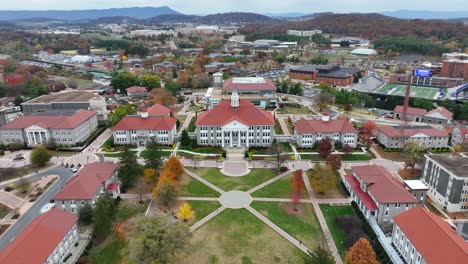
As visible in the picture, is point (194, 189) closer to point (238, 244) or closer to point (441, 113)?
point (238, 244)

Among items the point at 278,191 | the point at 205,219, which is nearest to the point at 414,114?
the point at 278,191

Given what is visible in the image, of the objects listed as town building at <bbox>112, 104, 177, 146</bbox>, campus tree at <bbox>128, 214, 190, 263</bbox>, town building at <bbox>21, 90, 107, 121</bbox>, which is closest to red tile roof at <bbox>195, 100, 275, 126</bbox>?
town building at <bbox>112, 104, 177, 146</bbox>

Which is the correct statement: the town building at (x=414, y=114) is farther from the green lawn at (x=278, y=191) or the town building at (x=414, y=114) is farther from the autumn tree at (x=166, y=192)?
the autumn tree at (x=166, y=192)

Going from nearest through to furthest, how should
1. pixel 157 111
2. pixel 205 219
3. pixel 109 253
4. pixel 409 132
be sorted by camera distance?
pixel 109 253
pixel 205 219
pixel 409 132
pixel 157 111

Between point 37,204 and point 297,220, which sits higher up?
point 297,220

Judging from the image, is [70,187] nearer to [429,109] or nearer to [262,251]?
[262,251]

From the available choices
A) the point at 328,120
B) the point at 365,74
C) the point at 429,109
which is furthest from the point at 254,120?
the point at 365,74

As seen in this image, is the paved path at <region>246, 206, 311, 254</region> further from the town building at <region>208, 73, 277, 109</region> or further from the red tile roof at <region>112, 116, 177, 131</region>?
the town building at <region>208, 73, 277, 109</region>
